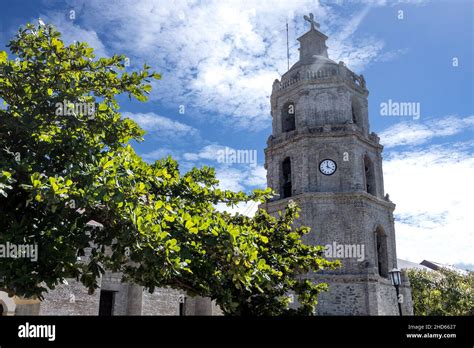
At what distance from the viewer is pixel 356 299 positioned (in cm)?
2956

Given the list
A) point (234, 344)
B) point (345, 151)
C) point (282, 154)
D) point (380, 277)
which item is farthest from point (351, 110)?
point (234, 344)

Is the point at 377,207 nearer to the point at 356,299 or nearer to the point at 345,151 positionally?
the point at 345,151

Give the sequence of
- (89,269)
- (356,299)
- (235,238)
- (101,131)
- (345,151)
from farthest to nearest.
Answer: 1. (345,151)
2. (356,299)
3. (101,131)
4. (89,269)
5. (235,238)

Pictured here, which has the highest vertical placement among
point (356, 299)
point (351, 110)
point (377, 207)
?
point (351, 110)

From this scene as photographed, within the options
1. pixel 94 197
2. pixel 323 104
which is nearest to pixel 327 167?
pixel 323 104

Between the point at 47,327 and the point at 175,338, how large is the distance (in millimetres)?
1905

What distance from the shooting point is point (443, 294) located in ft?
151

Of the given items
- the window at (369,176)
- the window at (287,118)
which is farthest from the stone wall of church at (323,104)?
the window at (369,176)

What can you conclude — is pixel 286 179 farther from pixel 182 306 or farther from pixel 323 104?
pixel 182 306

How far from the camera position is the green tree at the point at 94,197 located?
24.0 ft

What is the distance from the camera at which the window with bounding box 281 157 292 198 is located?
1339 inches

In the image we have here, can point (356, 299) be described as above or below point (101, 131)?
below

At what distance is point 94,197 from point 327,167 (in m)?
27.0

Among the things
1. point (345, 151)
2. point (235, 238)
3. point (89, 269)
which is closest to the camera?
point (235, 238)
